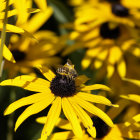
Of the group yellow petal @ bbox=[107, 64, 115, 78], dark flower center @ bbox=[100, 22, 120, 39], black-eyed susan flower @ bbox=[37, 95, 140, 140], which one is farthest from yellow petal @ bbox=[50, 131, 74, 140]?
dark flower center @ bbox=[100, 22, 120, 39]

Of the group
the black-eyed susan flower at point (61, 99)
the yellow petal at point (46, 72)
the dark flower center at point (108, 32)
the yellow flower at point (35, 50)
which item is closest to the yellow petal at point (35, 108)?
the black-eyed susan flower at point (61, 99)

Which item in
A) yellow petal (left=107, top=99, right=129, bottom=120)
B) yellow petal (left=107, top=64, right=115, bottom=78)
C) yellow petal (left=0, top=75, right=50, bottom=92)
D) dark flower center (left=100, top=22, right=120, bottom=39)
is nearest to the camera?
yellow petal (left=0, top=75, right=50, bottom=92)

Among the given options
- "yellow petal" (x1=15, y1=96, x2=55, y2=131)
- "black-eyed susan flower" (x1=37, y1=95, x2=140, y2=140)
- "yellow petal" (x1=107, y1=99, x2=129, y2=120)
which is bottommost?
"black-eyed susan flower" (x1=37, y1=95, x2=140, y2=140)

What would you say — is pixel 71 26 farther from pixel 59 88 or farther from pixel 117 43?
pixel 59 88

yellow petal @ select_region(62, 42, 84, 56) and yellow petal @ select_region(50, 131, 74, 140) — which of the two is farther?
yellow petal @ select_region(62, 42, 84, 56)

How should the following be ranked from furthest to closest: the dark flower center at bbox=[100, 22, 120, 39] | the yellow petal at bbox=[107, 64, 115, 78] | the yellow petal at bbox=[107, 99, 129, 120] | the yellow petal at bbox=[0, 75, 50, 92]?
1. the dark flower center at bbox=[100, 22, 120, 39]
2. the yellow petal at bbox=[107, 64, 115, 78]
3. the yellow petal at bbox=[107, 99, 129, 120]
4. the yellow petal at bbox=[0, 75, 50, 92]

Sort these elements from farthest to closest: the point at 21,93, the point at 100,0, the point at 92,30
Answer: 1. the point at 100,0
2. the point at 92,30
3. the point at 21,93

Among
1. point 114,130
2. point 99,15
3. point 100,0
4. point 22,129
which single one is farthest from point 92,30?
point 114,130

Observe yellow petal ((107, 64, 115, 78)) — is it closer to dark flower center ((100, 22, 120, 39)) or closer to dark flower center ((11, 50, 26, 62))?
dark flower center ((100, 22, 120, 39))
